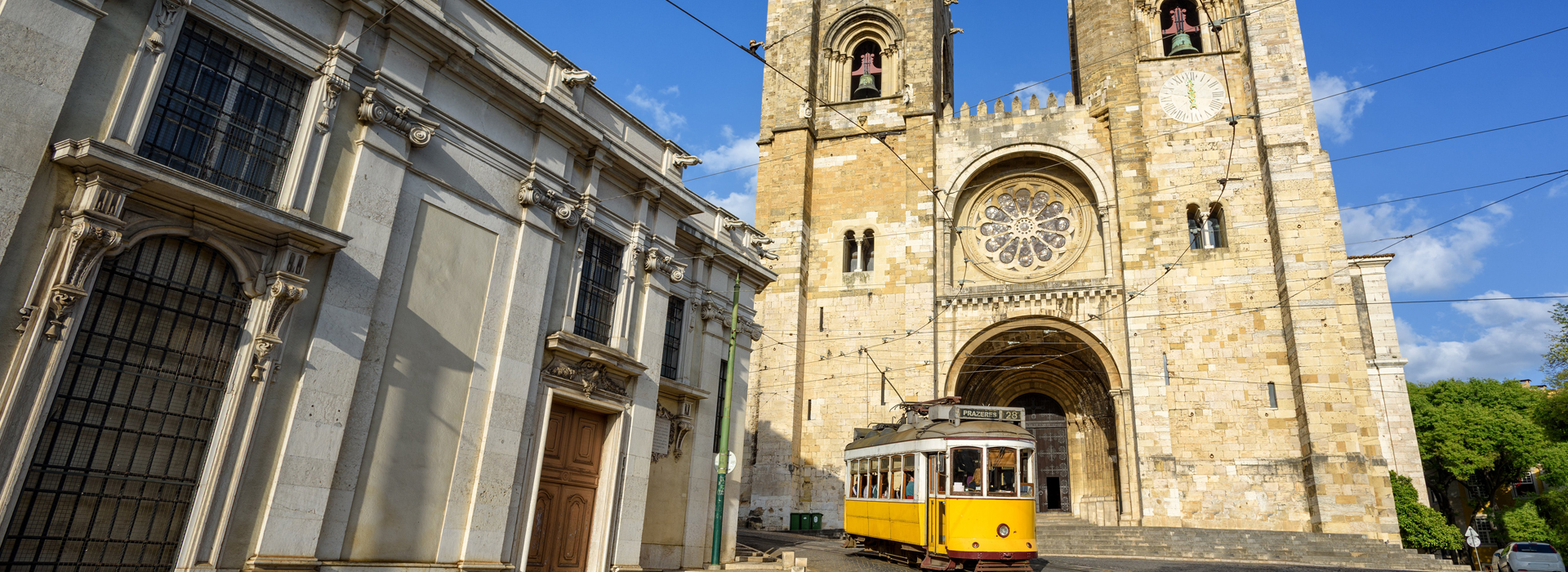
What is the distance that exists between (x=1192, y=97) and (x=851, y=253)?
12006 millimetres

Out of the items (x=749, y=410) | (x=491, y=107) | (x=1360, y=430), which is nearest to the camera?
(x=491, y=107)

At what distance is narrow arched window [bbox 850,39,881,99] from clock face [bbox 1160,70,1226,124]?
990cm

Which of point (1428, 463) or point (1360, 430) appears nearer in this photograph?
point (1360, 430)

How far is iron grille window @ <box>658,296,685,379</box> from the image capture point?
13.7m

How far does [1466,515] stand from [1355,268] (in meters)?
15.0

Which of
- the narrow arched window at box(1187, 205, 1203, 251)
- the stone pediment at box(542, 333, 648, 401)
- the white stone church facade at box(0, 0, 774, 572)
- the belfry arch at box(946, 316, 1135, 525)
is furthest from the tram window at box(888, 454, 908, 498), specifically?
the narrow arched window at box(1187, 205, 1203, 251)

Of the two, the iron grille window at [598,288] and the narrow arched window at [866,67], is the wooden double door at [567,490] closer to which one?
the iron grille window at [598,288]

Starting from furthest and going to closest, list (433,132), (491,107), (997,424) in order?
(997,424)
(491,107)
(433,132)

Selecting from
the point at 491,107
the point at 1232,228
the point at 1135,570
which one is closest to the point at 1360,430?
the point at 1232,228

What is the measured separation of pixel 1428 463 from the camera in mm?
34750

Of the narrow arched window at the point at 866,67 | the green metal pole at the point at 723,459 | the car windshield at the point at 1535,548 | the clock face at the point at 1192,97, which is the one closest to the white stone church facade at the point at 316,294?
the green metal pole at the point at 723,459

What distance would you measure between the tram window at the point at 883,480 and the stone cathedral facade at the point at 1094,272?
10.0m

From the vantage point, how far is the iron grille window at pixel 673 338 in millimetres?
Answer: 13711

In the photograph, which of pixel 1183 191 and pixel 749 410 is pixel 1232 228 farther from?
pixel 749 410
